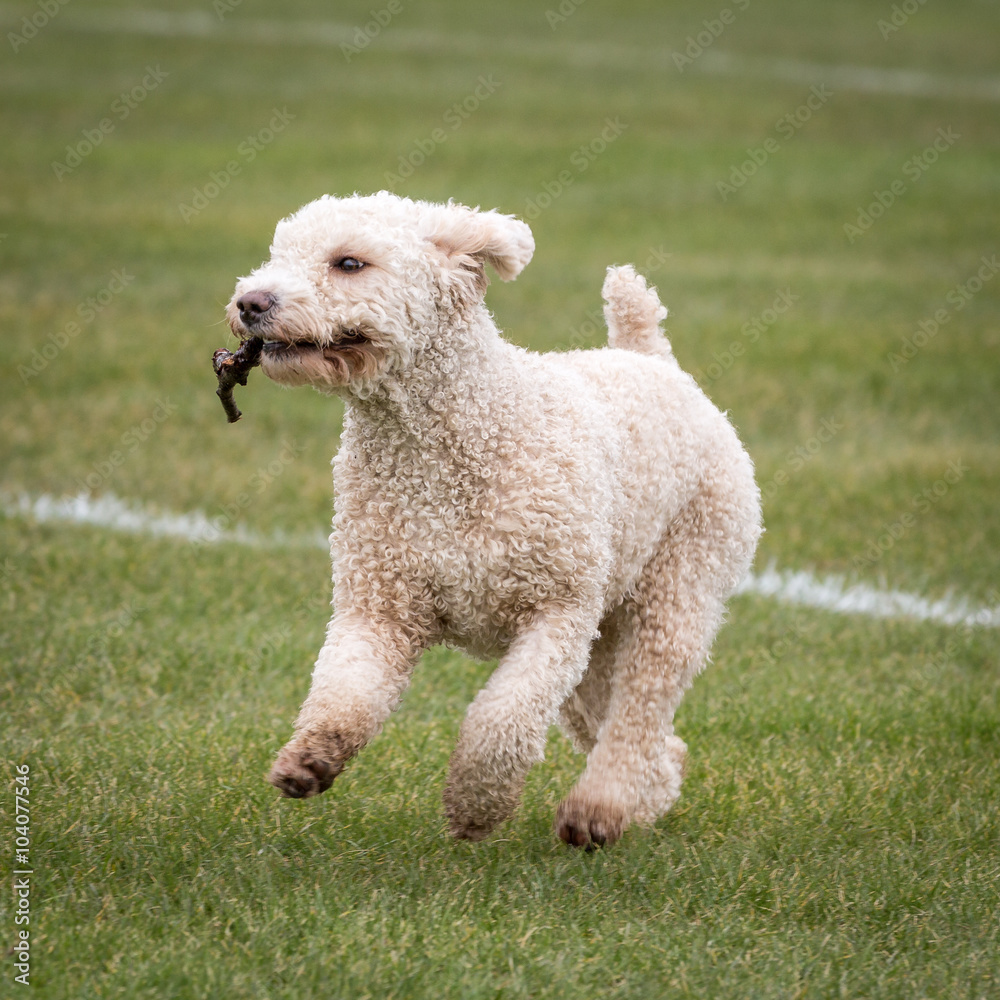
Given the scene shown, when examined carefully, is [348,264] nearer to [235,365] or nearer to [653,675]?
[235,365]

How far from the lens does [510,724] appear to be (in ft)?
13.0

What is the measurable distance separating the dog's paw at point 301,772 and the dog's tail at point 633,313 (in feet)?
6.62

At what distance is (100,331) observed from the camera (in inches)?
470

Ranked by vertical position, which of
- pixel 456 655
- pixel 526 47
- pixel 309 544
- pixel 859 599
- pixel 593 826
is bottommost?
pixel 526 47

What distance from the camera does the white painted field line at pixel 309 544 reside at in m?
7.35

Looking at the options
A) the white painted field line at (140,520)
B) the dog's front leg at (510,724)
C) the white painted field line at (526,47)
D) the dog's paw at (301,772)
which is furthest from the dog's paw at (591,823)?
the white painted field line at (526,47)

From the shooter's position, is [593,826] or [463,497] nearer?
[463,497]

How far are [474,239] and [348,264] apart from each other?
1.20 feet

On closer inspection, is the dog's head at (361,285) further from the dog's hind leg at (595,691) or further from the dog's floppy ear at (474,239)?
the dog's hind leg at (595,691)

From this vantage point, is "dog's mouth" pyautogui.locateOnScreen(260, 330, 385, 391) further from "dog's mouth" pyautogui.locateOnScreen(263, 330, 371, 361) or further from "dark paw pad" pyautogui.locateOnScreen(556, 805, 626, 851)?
"dark paw pad" pyautogui.locateOnScreen(556, 805, 626, 851)

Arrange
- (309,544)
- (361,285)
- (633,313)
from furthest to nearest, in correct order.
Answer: (309,544)
(633,313)
(361,285)

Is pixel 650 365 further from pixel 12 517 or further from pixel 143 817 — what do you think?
pixel 12 517

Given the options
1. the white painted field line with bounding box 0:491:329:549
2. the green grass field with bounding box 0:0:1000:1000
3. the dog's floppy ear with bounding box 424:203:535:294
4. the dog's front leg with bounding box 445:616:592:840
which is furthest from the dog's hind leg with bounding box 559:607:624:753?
the white painted field line with bounding box 0:491:329:549

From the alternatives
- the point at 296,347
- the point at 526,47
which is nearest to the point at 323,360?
the point at 296,347
